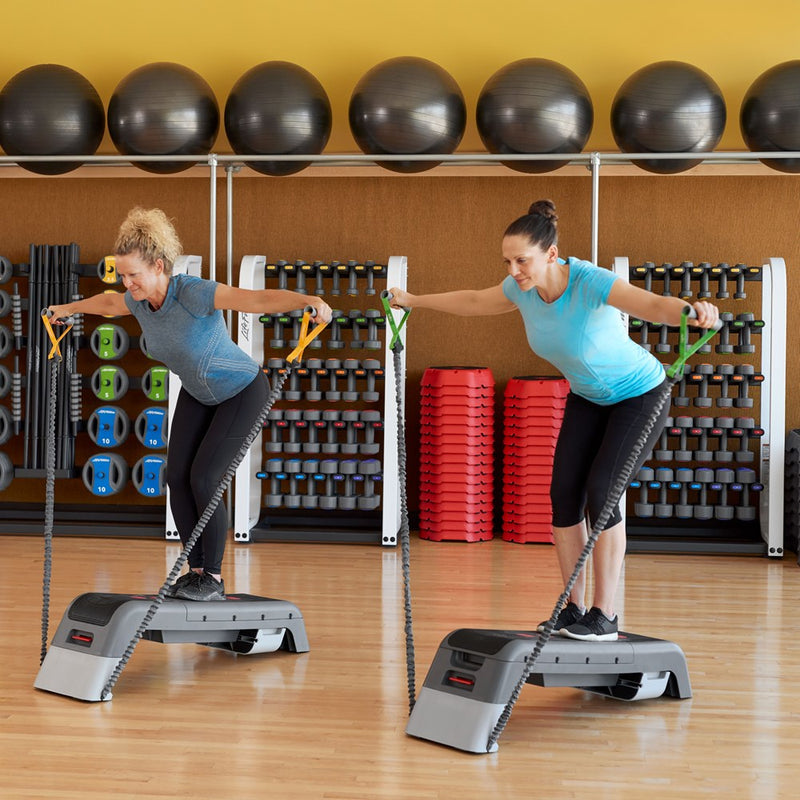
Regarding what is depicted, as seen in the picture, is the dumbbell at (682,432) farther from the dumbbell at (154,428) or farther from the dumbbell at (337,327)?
the dumbbell at (154,428)

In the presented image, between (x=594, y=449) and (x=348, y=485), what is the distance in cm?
308

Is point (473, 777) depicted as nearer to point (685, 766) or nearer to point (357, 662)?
point (685, 766)

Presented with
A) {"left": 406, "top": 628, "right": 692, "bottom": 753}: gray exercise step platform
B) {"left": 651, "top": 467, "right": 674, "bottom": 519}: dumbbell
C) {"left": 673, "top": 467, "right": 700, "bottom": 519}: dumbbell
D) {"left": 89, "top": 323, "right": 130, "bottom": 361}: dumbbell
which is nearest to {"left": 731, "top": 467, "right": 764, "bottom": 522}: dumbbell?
{"left": 673, "top": 467, "right": 700, "bottom": 519}: dumbbell

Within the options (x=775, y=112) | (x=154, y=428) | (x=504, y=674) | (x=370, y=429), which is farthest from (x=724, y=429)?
(x=504, y=674)

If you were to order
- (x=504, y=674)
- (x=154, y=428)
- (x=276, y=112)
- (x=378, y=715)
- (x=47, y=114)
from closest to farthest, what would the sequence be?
(x=504, y=674)
(x=378, y=715)
(x=276, y=112)
(x=47, y=114)
(x=154, y=428)

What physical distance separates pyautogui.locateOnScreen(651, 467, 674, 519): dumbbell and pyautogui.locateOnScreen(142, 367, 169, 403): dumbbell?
9.80 feet

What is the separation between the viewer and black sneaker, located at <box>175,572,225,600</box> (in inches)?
142

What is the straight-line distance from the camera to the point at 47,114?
5.83m

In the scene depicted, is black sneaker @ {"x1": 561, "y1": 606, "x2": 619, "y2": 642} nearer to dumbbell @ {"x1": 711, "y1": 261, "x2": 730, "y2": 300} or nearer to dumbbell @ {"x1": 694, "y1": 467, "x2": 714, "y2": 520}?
dumbbell @ {"x1": 694, "y1": 467, "x2": 714, "y2": 520}

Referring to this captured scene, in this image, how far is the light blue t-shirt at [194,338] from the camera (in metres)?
3.45

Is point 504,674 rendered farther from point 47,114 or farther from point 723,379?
point 47,114

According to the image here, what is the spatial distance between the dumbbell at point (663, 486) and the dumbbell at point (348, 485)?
176 cm

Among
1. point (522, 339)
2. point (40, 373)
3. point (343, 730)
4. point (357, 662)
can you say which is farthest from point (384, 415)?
point (343, 730)

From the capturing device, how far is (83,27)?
684 cm
